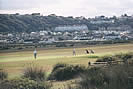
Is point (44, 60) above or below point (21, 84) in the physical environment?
below

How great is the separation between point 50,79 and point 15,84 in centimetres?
550

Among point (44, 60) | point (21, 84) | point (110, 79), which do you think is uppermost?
point (110, 79)

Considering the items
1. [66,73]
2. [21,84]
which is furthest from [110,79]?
[66,73]

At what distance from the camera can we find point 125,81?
15.8m

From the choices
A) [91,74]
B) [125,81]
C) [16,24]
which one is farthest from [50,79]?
[16,24]

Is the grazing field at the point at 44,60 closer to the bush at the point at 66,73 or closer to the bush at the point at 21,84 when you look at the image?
the bush at the point at 66,73

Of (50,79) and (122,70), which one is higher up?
(122,70)

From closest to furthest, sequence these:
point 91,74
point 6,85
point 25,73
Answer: point 6,85
point 91,74
point 25,73

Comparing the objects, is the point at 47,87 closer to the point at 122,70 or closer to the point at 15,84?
the point at 15,84

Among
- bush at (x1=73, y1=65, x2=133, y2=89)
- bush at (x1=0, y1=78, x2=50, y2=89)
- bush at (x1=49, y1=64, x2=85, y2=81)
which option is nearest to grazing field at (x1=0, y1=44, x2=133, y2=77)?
bush at (x1=49, y1=64, x2=85, y2=81)

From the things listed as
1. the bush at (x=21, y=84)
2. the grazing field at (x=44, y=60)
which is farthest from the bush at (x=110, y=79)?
the grazing field at (x=44, y=60)

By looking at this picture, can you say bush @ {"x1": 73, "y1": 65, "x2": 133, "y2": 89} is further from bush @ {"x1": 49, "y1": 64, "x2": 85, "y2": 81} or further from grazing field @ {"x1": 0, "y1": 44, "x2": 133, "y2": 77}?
grazing field @ {"x1": 0, "y1": 44, "x2": 133, "y2": 77}

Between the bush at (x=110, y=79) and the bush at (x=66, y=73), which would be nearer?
the bush at (x=110, y=79)

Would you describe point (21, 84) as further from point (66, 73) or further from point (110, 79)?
point (66, 73)
